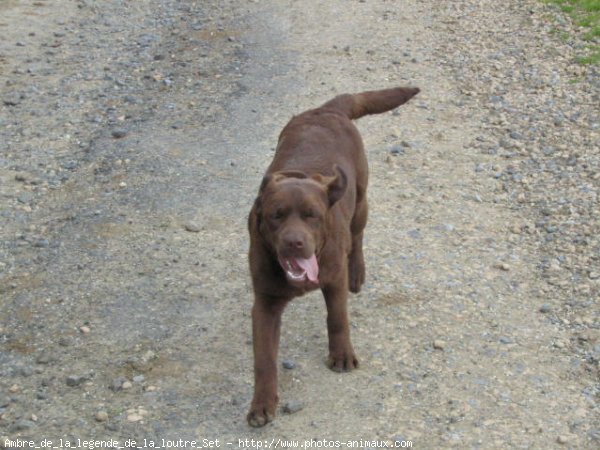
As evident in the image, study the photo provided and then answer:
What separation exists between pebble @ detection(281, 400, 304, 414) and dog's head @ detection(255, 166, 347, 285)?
2.36 ft

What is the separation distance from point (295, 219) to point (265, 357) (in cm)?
84

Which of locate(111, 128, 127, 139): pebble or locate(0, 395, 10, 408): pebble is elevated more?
locate(0, 395, 10, 408): pebble

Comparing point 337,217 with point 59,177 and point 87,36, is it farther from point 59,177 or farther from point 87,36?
point 87,36

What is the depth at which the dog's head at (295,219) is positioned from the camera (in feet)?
16.9

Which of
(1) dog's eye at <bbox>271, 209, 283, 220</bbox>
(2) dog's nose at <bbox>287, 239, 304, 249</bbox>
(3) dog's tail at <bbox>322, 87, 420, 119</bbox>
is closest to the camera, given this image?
(2) dog's nose at <bbox>287, 239, 304, 249</bbox>

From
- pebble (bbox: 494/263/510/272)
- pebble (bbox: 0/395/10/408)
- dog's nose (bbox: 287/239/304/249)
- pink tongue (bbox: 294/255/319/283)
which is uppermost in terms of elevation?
dog's nose (bbox: 287/239/304/249)

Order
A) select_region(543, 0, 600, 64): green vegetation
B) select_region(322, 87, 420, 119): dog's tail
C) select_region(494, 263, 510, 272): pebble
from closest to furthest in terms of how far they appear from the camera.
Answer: select_region(322, 87, 420, 119): dog's tail, select_region(494, 263, 510, 272): pebble, select_region(543, 0, 600, 64): green vegetation

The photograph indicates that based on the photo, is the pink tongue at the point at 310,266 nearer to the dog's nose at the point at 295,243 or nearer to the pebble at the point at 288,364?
the dog's nose at the point at 295,243

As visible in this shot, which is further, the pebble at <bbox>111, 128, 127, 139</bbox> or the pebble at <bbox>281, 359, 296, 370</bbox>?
the pebble at <bbox>111, 128, 127, 139</bbox>

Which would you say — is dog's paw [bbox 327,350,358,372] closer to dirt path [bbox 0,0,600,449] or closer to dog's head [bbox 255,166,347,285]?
dirt path [bbox 0,0,600,449]

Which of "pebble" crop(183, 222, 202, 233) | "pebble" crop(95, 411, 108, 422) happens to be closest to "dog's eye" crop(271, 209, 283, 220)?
"pebble" crop(95, 411, 108, 422)

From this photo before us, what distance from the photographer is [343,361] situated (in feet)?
19.3

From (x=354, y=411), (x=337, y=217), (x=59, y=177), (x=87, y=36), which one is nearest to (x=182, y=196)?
(x=59, y=177)

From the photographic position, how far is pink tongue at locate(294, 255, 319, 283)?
5240 millimetres
